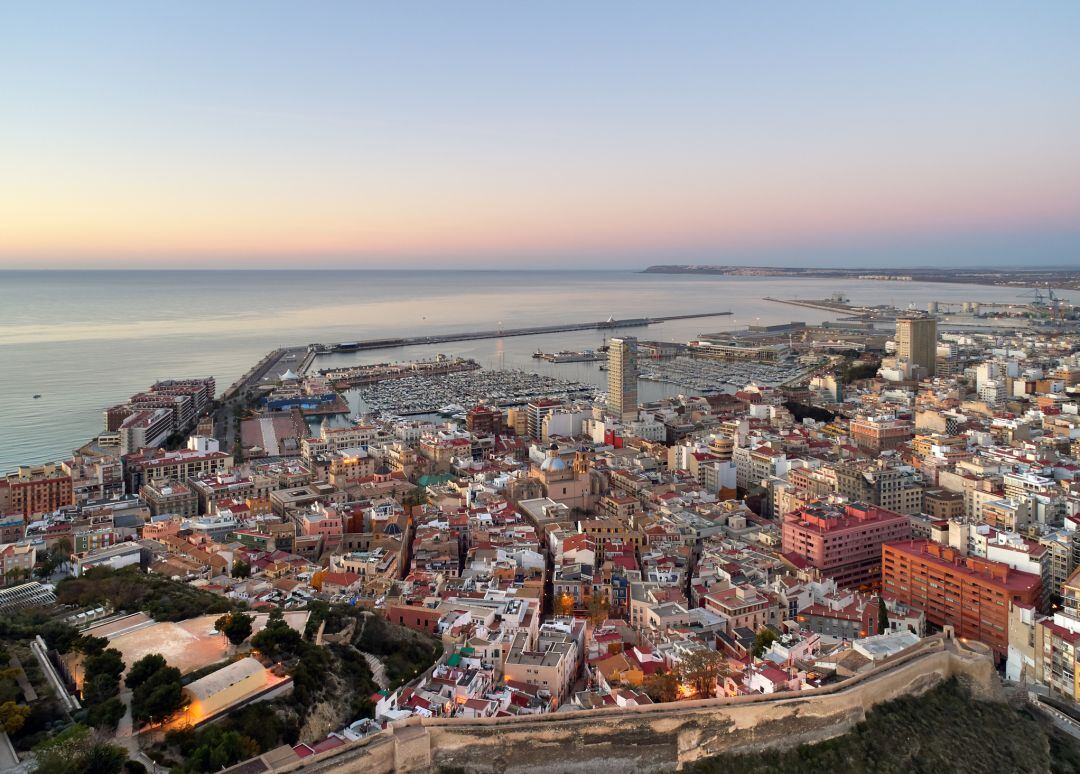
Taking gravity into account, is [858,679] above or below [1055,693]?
above

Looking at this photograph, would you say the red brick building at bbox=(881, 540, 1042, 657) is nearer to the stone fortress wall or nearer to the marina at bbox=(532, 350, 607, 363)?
the stone fortress wall

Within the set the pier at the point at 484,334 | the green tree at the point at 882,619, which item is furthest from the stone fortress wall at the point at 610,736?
the pier at the point at 484,334

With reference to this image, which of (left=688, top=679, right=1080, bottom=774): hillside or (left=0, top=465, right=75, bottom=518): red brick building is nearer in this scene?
(left=688, top=679, right=1080, bottom=774): hillside

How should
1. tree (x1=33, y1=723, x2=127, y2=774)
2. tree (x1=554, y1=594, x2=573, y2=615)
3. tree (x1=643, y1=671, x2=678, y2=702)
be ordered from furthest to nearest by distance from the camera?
tree (x1=554, y1=594, x2=573, y2=615) < tree (x1=643, y1=671, x2=678, y2=702) < tree (x1=33, y1=723, x2=127, y2=774)

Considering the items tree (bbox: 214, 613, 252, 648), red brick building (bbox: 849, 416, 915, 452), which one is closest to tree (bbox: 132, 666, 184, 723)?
tree (bbox: 214, 613, 252, 648)

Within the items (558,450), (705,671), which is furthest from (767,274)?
(705,671)

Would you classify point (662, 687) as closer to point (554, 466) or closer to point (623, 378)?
point (554, 466)

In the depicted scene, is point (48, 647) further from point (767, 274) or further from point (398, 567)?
point (767, 274)
